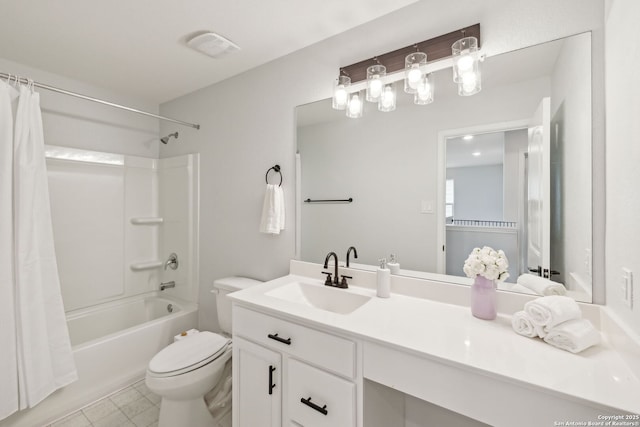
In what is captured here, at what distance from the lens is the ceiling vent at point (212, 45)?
1674 millimetres

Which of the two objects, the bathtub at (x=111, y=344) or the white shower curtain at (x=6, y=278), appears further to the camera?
the bathtub at (x=111, y=344)

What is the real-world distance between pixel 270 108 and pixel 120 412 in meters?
2.27

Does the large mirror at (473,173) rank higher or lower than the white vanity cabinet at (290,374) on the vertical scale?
higher

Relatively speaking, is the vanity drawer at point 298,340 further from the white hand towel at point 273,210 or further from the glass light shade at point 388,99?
the glass light shade at point 388,99

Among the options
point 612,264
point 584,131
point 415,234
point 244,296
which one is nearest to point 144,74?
point 244,296

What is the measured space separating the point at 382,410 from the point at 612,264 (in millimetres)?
999

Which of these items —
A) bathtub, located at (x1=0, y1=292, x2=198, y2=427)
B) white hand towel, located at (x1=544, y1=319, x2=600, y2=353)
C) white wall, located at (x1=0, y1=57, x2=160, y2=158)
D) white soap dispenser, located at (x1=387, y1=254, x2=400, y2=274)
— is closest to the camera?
white hand towel, located at (x1=544, y1=319, x2=600, y2=353)

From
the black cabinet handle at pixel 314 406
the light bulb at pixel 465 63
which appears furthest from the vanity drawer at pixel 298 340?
the light bulb at pixel 465 63

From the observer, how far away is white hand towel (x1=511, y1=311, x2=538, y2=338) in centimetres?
93

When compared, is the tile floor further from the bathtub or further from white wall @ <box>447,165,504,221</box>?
white wall @ <box>447,165,504,221</box>

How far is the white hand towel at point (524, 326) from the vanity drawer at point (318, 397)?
0.62 metres

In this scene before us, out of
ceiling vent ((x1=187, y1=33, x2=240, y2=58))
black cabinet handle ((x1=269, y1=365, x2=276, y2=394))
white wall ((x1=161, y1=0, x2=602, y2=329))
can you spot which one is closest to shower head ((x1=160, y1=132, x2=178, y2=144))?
white wall ((x1=161, y1=0, x2=602, y2=329))

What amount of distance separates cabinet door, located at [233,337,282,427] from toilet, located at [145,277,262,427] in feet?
0.87

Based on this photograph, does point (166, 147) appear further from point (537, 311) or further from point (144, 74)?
point (537, 311)
